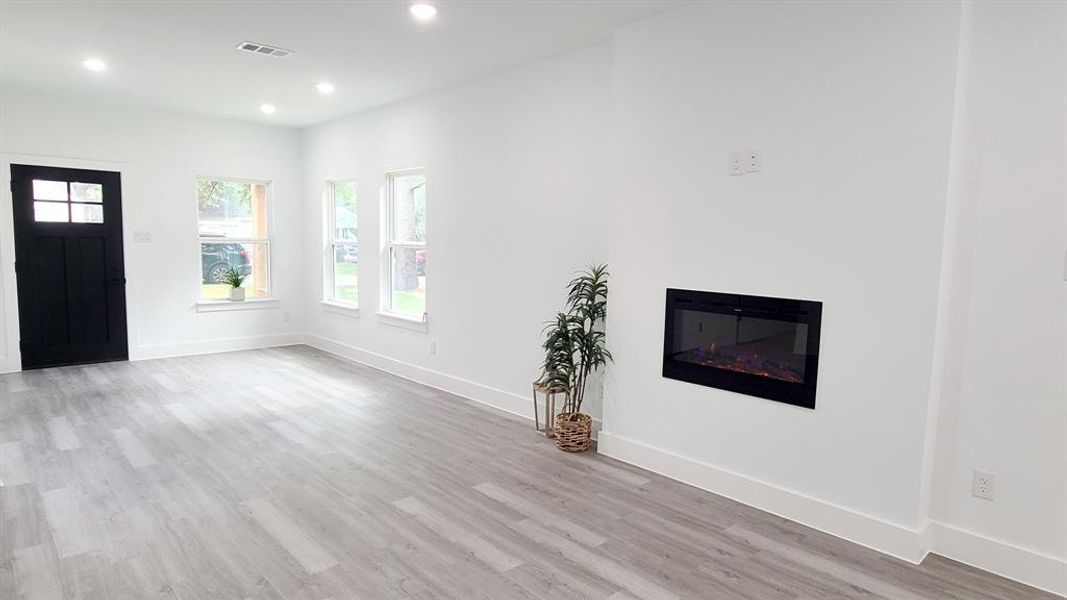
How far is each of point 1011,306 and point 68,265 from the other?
774cm

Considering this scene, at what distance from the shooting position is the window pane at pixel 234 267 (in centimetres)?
714

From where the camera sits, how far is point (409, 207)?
606 cm

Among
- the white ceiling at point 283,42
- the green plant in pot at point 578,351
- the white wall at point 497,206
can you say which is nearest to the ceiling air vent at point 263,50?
the white ceiling at point 283,42

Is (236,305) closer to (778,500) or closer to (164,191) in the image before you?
(164,191)

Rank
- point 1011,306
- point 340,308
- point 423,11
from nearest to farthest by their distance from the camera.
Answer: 1. point 1011,306
2. point 423,11
3. point 340,308

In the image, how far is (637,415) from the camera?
146 inches

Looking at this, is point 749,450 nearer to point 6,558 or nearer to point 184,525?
point 184,525

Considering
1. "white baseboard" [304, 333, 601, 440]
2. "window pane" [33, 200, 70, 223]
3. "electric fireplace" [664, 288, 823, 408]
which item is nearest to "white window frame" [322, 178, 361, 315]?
"white baseboard" [304, 333, 601, 440]

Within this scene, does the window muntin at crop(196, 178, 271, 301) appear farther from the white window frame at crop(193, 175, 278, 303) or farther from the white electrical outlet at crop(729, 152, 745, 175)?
the white electrical outlet at crop(729, 152, 745, 175)

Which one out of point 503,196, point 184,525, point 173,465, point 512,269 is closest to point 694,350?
point 512,269

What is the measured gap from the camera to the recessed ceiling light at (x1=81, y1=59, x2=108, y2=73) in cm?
460

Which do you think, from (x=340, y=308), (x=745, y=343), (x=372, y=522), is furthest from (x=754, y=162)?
(x=340, y=308)

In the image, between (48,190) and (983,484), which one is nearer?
(983,484)

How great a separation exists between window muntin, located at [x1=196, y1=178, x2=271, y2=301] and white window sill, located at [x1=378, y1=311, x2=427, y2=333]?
7.49 feet
